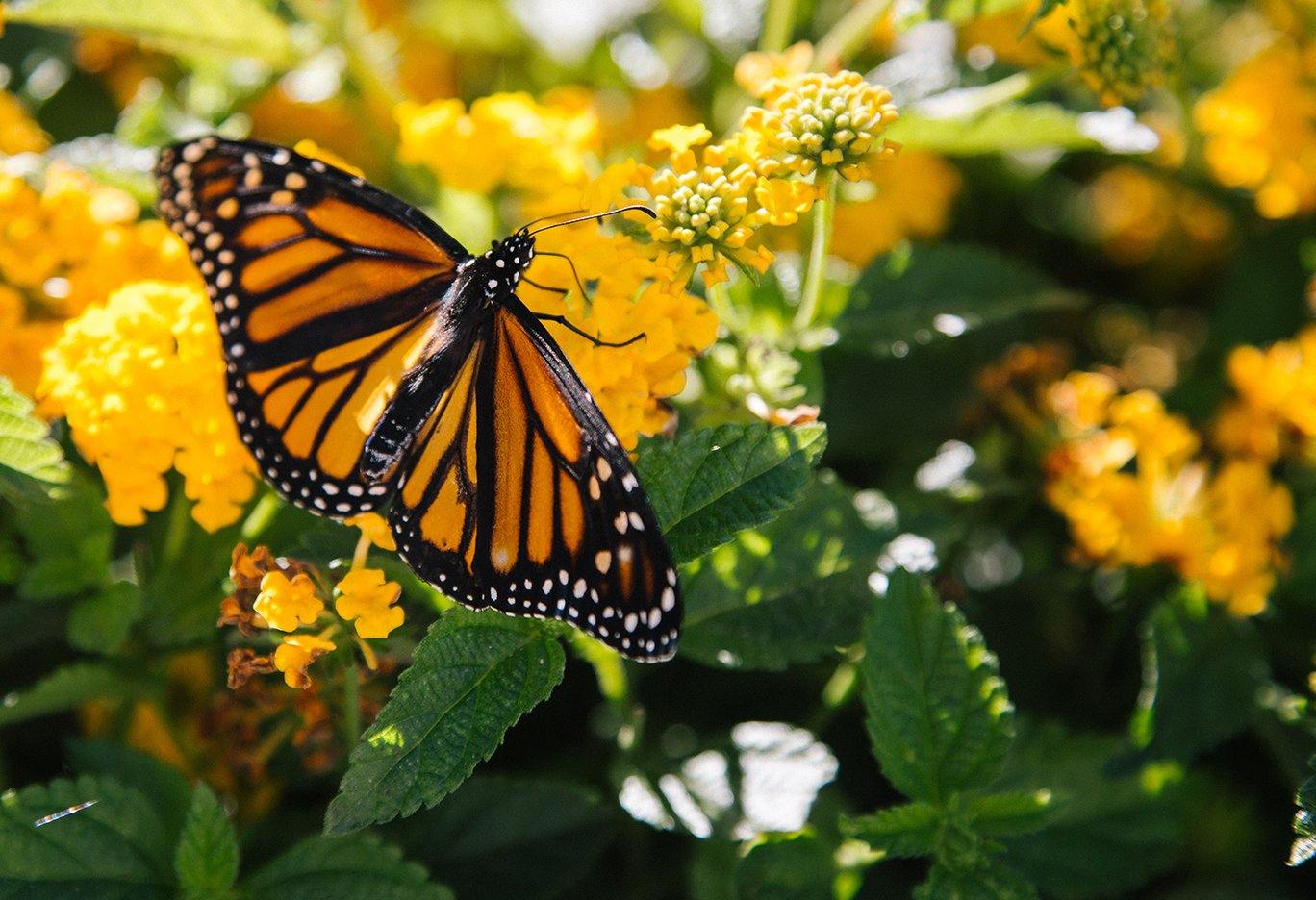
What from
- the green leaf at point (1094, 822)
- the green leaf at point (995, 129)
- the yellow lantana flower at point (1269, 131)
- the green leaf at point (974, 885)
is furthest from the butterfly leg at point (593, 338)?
the yellow lantana flower at point (1269, 131)

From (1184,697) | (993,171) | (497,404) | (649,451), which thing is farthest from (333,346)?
(993,171)

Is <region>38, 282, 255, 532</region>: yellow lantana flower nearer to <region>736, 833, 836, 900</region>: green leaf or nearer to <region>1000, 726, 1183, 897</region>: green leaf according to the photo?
<region>736, 833, 836, 900</region>: green leaf

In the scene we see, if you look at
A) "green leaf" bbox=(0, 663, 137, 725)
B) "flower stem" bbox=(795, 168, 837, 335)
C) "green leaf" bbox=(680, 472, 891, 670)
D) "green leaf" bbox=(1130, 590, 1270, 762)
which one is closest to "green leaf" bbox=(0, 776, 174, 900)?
"green leaf" bbox=(0, 663, 137, 725)

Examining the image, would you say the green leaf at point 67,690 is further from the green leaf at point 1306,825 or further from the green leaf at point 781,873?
the green leaf at point 1306,825

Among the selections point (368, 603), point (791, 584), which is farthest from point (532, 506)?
point (791, 584)

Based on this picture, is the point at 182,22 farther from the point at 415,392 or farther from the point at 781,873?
the point at 781,873

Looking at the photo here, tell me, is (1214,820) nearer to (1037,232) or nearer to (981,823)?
(981,823)
